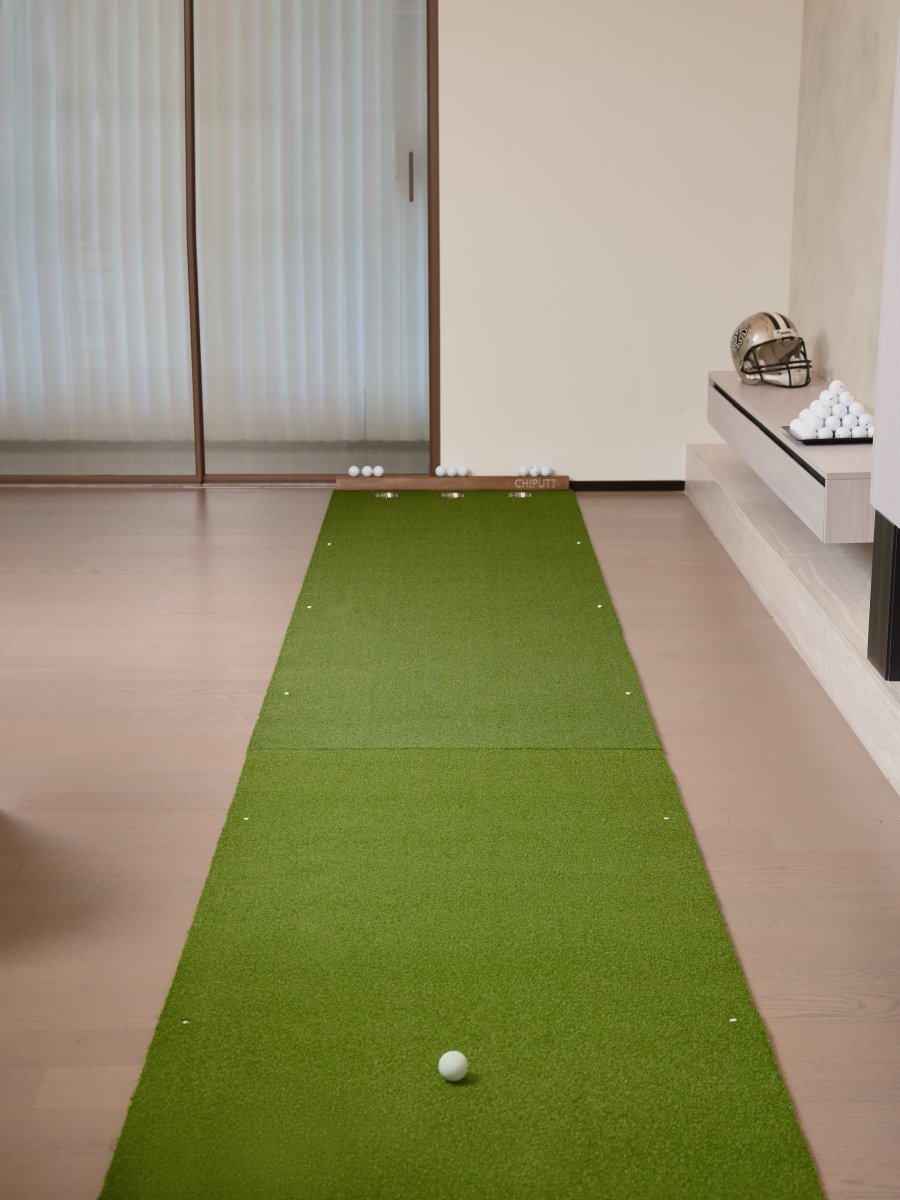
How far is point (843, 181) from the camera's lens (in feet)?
16.8

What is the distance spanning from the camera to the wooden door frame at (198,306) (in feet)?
19.0

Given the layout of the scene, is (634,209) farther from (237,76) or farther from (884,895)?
(884,895)

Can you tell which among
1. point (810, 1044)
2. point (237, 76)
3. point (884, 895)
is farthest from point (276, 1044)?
point (237, 76)

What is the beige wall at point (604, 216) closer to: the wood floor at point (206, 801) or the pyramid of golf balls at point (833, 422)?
the wood floor at point (206, 801)

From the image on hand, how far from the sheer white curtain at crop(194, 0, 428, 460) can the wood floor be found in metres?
0.84

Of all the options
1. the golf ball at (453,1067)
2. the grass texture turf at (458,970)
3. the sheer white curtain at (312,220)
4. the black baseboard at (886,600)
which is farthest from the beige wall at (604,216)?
the golf ball at (453,1067)

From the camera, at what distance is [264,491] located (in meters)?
6.16

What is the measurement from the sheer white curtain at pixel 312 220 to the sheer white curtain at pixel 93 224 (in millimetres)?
142

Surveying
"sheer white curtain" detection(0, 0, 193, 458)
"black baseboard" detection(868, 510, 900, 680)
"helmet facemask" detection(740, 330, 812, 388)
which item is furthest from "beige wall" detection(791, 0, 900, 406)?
"sheer white curtain" detection(0, 0, 193, 458)

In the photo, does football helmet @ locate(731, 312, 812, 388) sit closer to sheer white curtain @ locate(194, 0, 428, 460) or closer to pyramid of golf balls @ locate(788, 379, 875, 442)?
pyramid of golf balls @ locate(788, 379, 875, 442)

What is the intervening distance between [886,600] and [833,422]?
1198mm

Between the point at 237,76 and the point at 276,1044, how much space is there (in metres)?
4.48

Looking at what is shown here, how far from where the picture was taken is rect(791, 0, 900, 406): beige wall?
4.67m

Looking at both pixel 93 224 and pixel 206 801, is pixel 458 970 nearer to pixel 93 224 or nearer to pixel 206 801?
pixel 206 801
